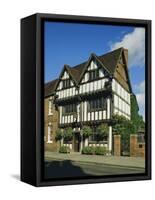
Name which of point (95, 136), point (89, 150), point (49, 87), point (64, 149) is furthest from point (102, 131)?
point (49, 87)

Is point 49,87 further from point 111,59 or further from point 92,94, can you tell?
point 111,59

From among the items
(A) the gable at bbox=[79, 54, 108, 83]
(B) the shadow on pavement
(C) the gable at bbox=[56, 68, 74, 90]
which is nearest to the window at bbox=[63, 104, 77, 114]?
(C) the gable at bbox=[56, 68, 74, 90]

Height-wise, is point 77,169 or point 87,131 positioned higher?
point 87,131

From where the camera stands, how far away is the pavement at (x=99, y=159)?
10282 mm

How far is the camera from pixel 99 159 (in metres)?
10.7

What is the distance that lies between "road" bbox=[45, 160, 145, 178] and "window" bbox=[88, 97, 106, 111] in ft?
2.69

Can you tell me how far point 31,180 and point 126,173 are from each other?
4.94ft

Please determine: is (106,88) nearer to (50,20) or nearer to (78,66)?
(78,66)

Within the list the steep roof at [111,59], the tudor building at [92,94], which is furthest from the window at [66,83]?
the steep roof at [111,59]

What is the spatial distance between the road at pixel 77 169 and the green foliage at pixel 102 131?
423mm

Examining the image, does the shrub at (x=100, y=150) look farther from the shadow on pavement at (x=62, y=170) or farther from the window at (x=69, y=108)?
the window at (x=69, y=108)

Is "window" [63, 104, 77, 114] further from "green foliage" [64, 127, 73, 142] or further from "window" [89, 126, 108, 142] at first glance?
"window" [89, 126, 108, 142]

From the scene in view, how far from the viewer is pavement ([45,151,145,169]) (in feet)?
33.7

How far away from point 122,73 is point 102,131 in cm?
92
